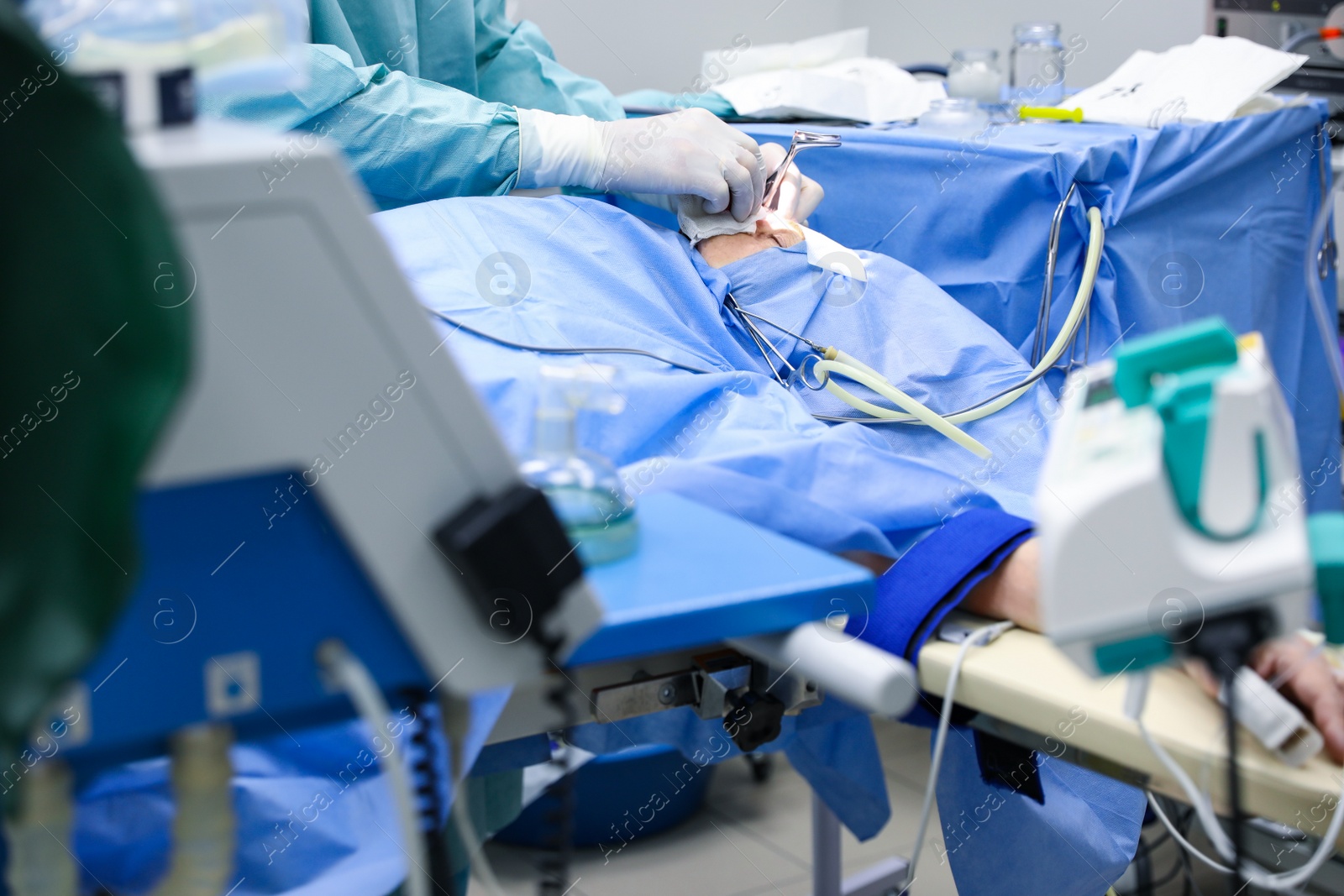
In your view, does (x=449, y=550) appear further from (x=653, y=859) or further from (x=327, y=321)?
(x=653, y=859)

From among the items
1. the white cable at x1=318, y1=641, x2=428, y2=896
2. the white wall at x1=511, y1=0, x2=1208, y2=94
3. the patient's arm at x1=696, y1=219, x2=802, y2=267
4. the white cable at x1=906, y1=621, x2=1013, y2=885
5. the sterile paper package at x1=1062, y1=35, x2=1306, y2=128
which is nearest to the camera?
the white cable at x1=318, y1=641, x2=428, y2=896

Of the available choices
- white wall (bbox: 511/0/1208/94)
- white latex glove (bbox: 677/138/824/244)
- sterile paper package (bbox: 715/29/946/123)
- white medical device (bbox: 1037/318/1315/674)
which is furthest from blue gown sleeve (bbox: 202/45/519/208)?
white wall (bbox: 511/0/1208/94)

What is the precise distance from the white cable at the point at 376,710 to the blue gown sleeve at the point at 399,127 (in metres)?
1.02

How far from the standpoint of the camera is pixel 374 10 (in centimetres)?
165

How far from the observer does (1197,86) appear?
177 cm

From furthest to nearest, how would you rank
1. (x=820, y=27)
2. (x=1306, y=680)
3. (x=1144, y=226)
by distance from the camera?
(x=820, y=27) < (x=1144, y=226) < (x=1306, y=680)

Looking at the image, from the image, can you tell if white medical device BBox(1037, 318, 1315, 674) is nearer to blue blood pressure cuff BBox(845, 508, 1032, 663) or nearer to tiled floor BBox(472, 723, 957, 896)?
blue blood pressure cuff BBox(845, 508, 1032, 663)

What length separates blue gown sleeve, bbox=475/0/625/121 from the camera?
1912 mm

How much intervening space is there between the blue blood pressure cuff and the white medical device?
256 mm

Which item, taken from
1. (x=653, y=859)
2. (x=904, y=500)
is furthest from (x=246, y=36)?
(x=653, y=859)

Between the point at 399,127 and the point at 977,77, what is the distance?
49.6 inches

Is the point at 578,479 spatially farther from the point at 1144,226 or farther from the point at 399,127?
the point at 1144,226

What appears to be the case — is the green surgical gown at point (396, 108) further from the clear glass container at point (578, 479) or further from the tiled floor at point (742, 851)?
the tiled floor at point (742, 851)

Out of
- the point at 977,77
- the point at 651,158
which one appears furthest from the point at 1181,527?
the point at 977,77
